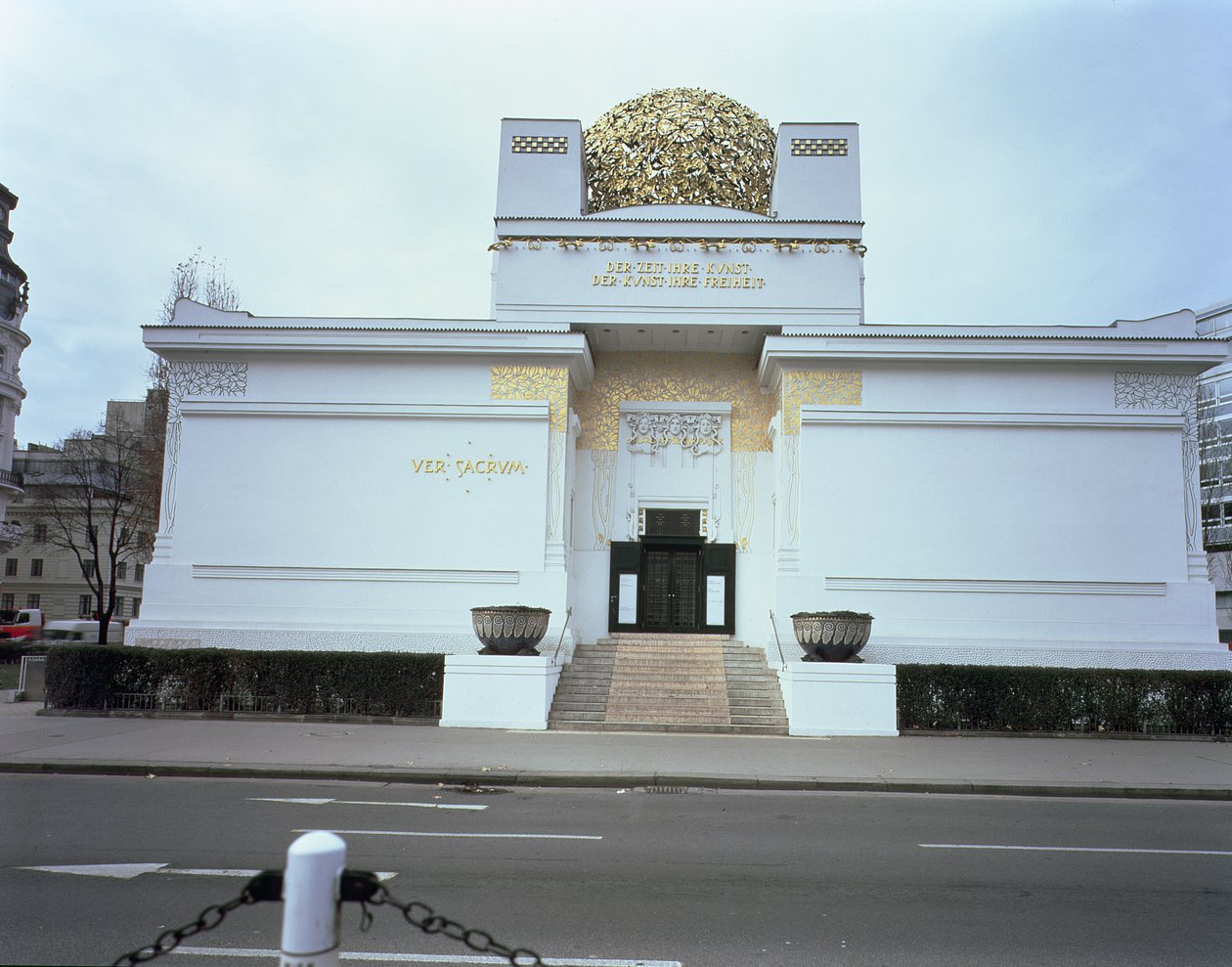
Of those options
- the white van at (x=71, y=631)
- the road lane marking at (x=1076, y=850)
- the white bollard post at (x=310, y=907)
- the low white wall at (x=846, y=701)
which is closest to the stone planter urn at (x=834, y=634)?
the low white wall at (x=846, y=701)

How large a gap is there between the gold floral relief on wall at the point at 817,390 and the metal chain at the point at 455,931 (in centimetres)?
1581

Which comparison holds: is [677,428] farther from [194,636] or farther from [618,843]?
[618,843]

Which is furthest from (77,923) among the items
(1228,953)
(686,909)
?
(1228,953)

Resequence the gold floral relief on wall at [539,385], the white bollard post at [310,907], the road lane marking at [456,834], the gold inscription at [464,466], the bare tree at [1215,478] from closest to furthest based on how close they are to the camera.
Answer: the white bollard post at [310,907]
the road lane marking at [456,834]
the gold inscription at [464,466]
the gold floral relief on wall at [539,385]
the bare tree at [1215,478]

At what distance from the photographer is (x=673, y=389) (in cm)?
2286

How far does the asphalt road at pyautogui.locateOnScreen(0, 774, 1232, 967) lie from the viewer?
17.3ft

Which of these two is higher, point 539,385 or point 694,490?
point 539,385

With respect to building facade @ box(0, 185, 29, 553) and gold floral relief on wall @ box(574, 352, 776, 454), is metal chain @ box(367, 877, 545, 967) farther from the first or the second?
building facade @ box(0, 185, 29, 553)

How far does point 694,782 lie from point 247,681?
30.2ft

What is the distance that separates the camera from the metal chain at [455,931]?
2.68m

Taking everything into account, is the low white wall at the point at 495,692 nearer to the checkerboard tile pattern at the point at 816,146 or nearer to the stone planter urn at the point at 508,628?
the stone planter urn at the point at 508,628

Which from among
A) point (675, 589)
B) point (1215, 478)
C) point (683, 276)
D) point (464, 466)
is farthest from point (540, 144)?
point (1215, 478)

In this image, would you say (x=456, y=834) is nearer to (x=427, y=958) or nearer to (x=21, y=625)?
(x=427, y=958)

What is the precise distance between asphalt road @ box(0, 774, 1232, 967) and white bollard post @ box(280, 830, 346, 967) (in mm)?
2798
